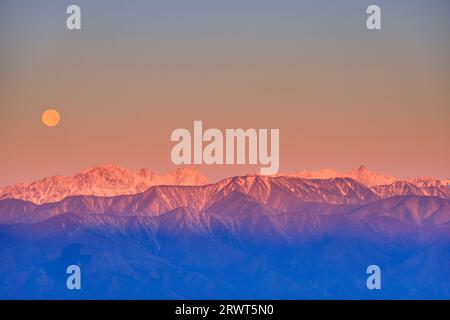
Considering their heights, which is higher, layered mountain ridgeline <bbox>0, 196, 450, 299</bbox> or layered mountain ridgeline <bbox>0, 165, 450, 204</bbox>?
layered mountain ridgeline <bbox>0, 165, 450, 204</bbox>

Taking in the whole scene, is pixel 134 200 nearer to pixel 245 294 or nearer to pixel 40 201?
pixel 40 201

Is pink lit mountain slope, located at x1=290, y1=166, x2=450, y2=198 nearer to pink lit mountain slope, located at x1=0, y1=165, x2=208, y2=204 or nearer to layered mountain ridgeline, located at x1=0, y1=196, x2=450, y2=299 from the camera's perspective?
layered mountain ridgeline, located at x1=0, y1=196, x2=450, y2=299

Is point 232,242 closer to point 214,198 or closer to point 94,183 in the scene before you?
point 214,198

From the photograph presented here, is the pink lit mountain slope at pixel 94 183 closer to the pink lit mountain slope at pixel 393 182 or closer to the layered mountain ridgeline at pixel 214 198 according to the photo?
the layered mountain ridgeline at pixel 214 198

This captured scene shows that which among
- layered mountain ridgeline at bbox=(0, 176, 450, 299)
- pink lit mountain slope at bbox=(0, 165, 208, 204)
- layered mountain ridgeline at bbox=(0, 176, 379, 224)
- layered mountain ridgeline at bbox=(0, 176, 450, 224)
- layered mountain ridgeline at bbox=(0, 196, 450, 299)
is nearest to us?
pink lit mountain slope at bbox=(0, 165, 208, 204)

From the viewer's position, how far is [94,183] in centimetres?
3238

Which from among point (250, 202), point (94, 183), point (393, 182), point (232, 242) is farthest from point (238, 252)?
point (393, 182)

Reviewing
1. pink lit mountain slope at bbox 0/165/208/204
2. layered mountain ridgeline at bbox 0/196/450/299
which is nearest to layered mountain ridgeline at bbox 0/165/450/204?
pink lit mountain slope at bbox 0/165/208/204

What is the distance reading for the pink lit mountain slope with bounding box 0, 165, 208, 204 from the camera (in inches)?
1112

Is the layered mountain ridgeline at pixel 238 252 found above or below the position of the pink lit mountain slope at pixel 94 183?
below

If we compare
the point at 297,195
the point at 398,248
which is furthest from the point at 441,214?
the point at 297,195

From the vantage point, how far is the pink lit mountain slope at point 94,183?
92.6ft

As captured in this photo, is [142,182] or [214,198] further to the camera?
[214,198]

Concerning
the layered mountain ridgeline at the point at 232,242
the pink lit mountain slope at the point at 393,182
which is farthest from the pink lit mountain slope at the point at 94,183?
the pink lit mountain slope at the point at 393,182
